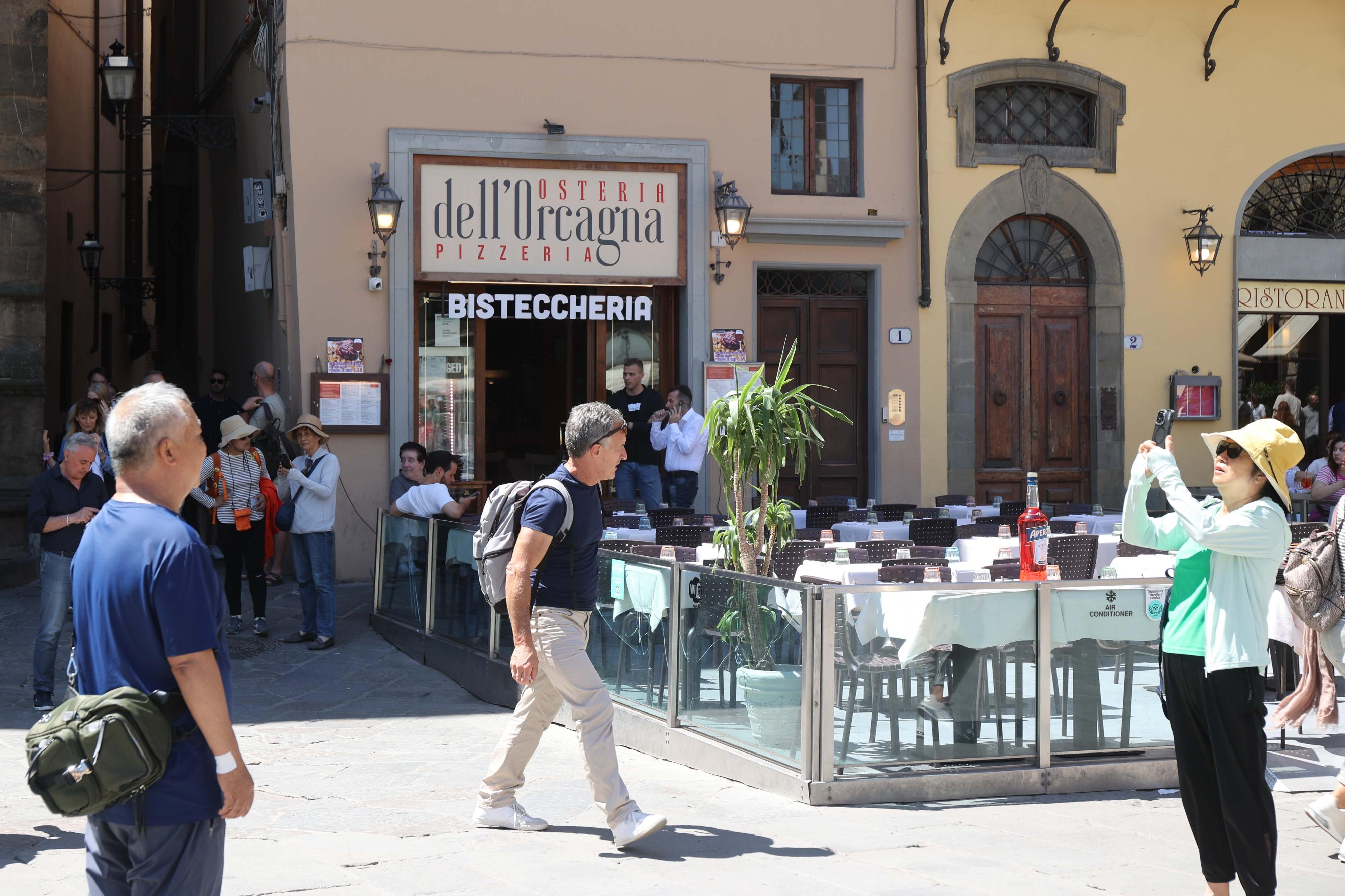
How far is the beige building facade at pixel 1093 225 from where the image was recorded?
1559cm

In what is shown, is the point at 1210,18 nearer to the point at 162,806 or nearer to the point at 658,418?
the point at 658,418

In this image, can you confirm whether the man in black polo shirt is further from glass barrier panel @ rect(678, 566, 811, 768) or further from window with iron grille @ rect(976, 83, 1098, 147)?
window with iron grille @ rect(976, 83, 1098, 147)

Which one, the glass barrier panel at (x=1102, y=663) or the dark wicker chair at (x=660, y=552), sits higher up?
the dark wicker chair at (x=660, y=552)

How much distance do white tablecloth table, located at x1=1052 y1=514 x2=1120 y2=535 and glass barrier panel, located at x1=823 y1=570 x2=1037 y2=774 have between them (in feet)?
15.4

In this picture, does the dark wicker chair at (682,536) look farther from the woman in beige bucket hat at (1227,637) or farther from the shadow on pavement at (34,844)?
the woman in beige bucket hat at (1227,637)

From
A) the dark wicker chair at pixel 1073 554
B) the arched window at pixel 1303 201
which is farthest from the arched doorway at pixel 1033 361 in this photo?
the dark wicker chair at pixel 1073 554

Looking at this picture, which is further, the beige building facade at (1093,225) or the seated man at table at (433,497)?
the beige building facade at (1093,225)

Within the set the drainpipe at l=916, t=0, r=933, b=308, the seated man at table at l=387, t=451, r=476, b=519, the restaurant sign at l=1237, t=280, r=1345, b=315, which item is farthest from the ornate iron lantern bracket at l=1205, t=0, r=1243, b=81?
the seated man at table at l=387, t=451, r=476, b=519

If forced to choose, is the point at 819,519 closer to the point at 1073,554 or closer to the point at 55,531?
the point at 1073,554

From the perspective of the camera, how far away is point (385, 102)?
46.3ft

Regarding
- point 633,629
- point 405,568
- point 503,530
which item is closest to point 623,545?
point 633,629

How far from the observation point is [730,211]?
47.6 ft

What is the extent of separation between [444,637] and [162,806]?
7138 millimetres

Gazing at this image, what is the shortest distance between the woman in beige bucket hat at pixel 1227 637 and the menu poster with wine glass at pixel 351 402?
1001 cm
